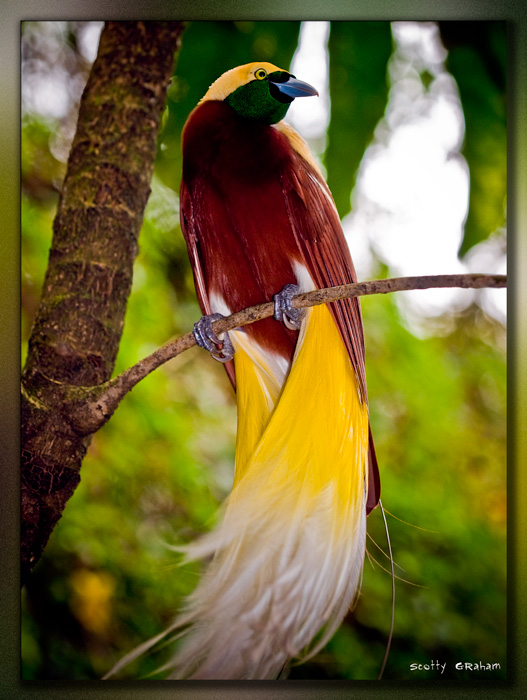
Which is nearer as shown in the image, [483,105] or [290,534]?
[290,534]

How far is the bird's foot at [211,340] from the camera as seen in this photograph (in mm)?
1402

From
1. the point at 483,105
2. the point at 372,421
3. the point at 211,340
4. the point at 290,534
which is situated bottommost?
the point at 290,534

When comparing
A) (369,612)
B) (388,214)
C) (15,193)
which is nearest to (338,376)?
(388,214)

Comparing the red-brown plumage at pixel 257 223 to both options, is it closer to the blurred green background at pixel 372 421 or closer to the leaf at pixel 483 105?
the blurred green background at pixel 372 421

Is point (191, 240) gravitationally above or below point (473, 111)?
below

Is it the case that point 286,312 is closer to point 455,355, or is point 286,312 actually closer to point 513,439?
point 455,355

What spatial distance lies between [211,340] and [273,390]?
0.19 metres

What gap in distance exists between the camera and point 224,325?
1354 millimetres

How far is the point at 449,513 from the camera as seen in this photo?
1414 millimetres

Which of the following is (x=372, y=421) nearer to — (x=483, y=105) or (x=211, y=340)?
(x=211, y=340)

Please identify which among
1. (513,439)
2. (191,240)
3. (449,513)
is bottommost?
(449,513)

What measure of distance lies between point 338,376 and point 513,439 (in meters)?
0.47

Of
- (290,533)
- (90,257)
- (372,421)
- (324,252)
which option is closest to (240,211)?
(324,252)

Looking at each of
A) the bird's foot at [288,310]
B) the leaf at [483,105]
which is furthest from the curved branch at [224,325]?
the leaf at [483,105]
